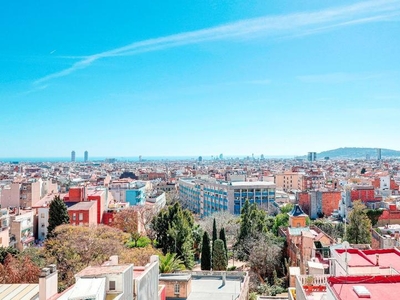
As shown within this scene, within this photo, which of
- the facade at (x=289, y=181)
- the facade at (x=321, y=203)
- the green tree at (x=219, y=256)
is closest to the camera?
the green tree at (x=219, y=256)

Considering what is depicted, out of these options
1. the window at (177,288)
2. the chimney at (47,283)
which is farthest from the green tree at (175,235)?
the chimney at (47,283)

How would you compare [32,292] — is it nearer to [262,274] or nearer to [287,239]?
[262,274]

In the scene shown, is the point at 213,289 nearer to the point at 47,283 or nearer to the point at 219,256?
the point at 219,256

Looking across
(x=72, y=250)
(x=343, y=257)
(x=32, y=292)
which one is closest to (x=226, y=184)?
(x=72, y=250)

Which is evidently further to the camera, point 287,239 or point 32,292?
point 287,239

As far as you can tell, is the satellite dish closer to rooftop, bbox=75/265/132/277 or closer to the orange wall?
rooftop, bbox=75/265/132/277

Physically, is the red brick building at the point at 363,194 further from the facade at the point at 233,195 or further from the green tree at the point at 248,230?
the green tree at the point at 248,230

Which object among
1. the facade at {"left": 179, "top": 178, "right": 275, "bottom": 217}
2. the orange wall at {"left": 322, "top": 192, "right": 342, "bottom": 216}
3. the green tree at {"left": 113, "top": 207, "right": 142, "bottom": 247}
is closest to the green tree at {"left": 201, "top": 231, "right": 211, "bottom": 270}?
the green tree at {"left": 113, "top": 207, "right": 142, "bottom": 247}

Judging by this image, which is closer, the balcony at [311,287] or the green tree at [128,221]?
the balcony at [311,287]

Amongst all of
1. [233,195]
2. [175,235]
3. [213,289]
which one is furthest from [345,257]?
[233,195]
